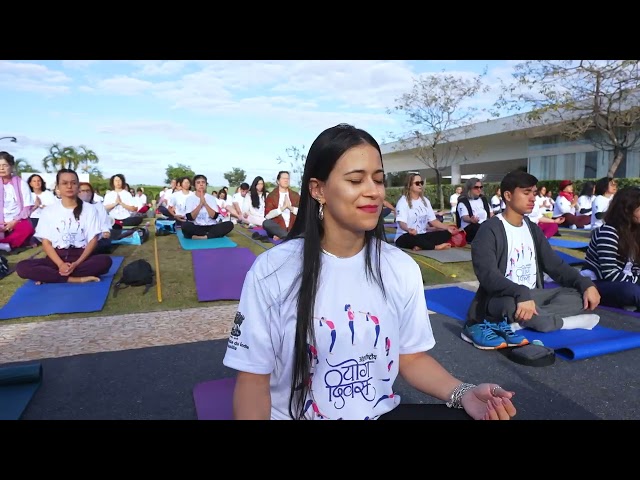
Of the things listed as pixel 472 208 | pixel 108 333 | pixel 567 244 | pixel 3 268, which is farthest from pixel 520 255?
pixel 3 268

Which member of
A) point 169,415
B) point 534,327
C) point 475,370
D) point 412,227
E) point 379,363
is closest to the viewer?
point 379,363

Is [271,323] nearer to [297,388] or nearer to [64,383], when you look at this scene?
[297,388]

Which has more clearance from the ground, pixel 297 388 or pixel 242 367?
pixel 242 367

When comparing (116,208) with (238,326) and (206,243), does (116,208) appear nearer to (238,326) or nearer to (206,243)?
(206,243)

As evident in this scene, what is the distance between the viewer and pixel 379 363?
5.45 ft

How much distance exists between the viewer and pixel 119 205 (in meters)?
11.1

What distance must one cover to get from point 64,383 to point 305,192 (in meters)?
2.76

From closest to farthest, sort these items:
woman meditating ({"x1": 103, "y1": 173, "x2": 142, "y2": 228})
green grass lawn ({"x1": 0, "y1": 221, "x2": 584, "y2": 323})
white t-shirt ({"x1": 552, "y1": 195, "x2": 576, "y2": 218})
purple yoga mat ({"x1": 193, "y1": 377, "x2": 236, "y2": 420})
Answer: purple yoga mat ({"x1": 193, "y1": 377, "x2": 236, "y2": 420}), green grass lawn ({"x1": 0, "y1": 221, "x2": 584, "y2": 323}), woman meditating ({"x1": 103, "y1": 173, "x2": 142, "y2": 228}), white t-shirt ({"x1": 552, "y1": 195, "x2": 576, "y2": 218})

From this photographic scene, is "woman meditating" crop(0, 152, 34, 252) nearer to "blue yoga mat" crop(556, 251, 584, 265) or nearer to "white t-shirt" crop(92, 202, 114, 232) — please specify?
"white t-shirt" crop(92, 202, 114, 232)

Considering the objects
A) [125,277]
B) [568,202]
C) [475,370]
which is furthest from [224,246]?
[568,202]

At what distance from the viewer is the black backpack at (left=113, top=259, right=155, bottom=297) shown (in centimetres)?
610

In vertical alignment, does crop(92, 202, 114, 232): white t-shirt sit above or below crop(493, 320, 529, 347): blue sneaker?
above

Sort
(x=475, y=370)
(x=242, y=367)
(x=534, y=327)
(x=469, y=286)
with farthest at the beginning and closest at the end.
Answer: (x=469, y=286), (x=534, y=327), (x=475, y=370), (x=242, y=367)

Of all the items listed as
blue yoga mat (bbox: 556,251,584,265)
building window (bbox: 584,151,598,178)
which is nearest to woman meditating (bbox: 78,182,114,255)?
blue yoga mat (bbox: 556,251,584,265)
